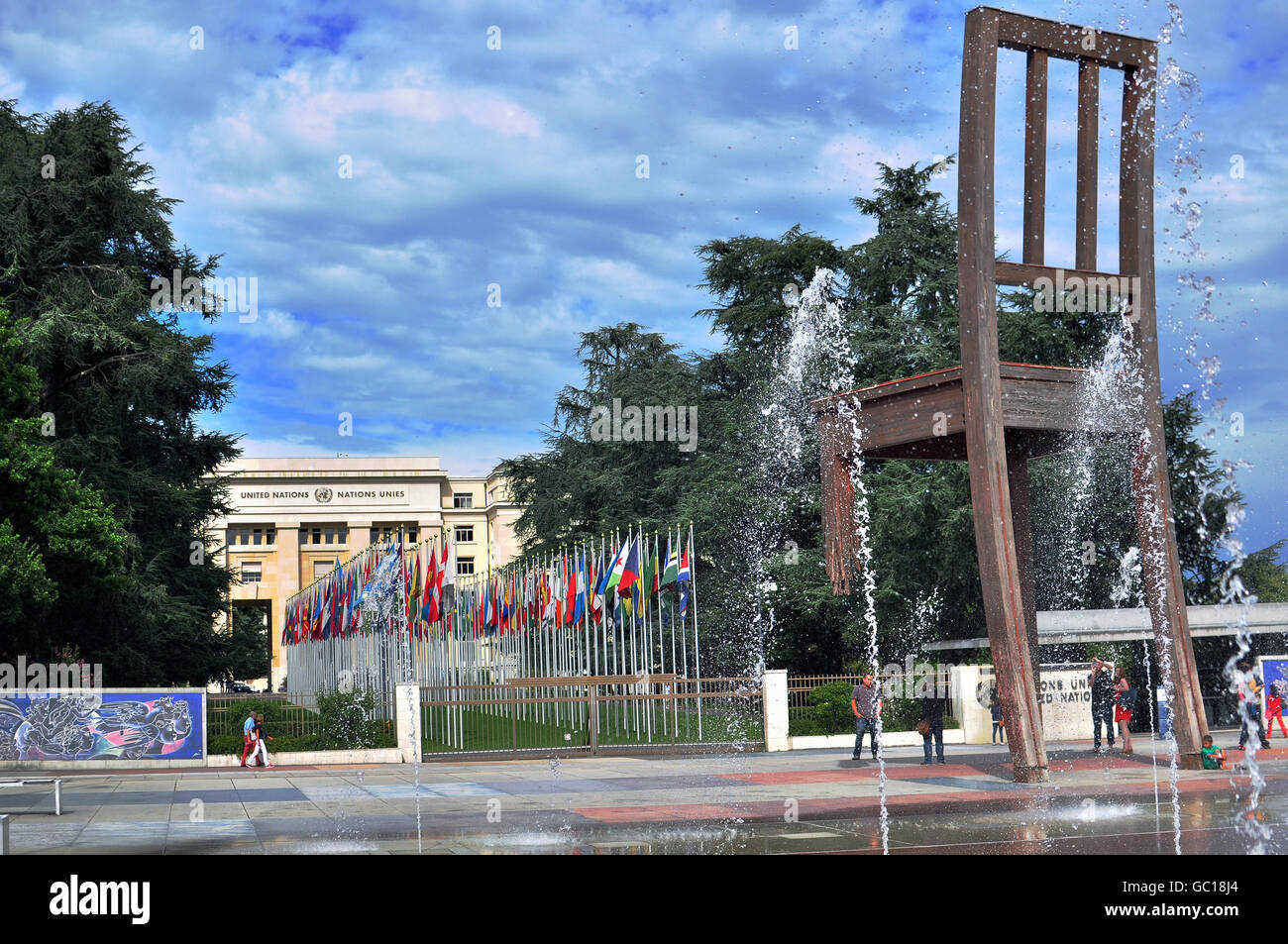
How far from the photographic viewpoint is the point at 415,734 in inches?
1026

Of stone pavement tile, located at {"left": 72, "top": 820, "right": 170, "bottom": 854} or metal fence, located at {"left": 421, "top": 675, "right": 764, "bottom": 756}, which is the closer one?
stone pavement tile, located at {"left": 72, "top": 820, "right": 170, "bottom": 854}

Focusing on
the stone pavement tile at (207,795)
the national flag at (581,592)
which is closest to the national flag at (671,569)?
the national flag at (581,592)

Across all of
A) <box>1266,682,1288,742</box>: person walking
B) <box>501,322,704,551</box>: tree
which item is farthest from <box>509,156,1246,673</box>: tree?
<box>1266,682,1288,742</box>: person walking

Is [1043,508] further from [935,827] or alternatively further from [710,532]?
[935,827]

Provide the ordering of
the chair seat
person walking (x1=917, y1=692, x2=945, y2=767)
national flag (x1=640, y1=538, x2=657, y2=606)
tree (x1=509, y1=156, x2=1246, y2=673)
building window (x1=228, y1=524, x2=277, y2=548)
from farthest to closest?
building window (x1=228, y1=524, x2=277, y2=548) → tree (x1=509, y1=156, x2=1246, y2=673) → national flag (x1=640, y1=538, x2=657, y2=606) → person walking (x1=917, y1=692, x2=945, y2=767) → the chair seat

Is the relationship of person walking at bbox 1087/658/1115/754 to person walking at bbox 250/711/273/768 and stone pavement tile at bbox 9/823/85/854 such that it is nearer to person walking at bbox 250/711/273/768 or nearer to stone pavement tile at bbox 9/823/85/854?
person walking at bbox 250/711/273/768

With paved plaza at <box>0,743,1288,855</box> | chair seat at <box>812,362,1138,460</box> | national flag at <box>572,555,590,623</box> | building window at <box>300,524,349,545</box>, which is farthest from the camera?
building window at <box>300,524,349,545</box>

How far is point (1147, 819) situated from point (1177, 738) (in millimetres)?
5650

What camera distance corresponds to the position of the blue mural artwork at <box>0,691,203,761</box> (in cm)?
2630

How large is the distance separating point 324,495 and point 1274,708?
89451 millimetres

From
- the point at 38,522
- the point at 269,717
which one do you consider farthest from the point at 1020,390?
the point at 38,522

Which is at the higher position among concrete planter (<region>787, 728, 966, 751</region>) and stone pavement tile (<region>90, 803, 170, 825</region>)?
stone pavement tile (<region>90, 803, 170, 825</region>)

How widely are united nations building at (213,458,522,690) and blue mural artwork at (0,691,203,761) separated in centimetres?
7815
